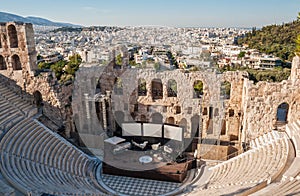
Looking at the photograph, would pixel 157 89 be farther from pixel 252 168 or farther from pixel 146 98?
pixel 252 168

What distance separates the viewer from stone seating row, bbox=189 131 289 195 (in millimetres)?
9133

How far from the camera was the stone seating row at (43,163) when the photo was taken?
8.79 meters

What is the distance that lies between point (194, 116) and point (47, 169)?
858 cm

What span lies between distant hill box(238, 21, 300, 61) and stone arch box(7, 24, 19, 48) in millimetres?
44267

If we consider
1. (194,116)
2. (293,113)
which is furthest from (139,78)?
(293,113)

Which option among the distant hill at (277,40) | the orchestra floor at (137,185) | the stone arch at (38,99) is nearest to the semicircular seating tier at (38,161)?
the orchestra floor at (137,185)

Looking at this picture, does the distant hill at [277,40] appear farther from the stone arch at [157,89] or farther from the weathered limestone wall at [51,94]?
the weathered limestone wall at [51,94]

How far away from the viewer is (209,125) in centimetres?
1509

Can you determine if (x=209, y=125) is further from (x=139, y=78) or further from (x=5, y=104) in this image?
(x=5, y=104)

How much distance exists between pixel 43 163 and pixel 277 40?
197 ft

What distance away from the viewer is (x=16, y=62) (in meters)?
14.4

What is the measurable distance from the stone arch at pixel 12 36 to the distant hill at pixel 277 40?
4427 cm

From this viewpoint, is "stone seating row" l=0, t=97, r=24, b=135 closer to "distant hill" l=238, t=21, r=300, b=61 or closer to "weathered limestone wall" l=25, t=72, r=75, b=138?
"weathered limestone wall" l=25, t=72, r=75, b=138

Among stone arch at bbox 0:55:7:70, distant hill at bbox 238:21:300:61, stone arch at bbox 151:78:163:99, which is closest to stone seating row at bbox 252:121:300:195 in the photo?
stone arch at bbox 151:78:163:99
